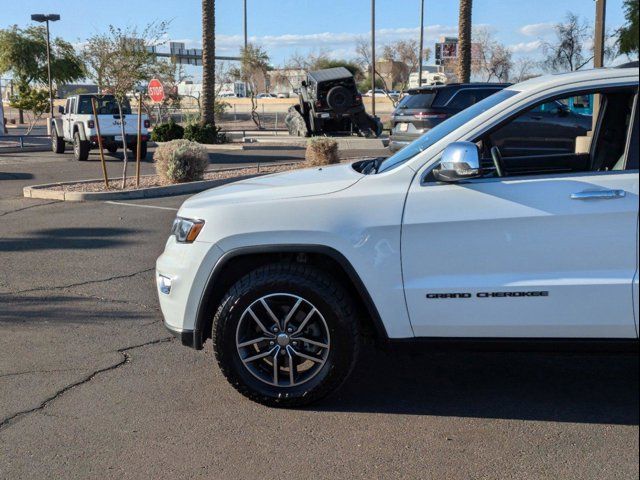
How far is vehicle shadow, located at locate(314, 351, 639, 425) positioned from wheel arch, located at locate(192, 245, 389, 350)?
31 cm

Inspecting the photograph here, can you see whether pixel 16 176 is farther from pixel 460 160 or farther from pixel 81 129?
pixel 460 160

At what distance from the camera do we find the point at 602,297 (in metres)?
4.14

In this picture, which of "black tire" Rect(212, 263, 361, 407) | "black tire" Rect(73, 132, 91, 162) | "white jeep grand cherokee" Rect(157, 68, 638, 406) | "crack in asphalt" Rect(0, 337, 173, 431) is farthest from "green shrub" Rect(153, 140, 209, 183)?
"black tire" Rect(212, 263, 361, 407)

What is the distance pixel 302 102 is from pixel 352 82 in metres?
2.53

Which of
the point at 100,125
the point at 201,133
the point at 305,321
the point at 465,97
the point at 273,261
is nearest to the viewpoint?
the point at 305,321

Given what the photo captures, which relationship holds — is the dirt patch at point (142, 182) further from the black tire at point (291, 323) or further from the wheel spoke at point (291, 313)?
the wheel spoke at point (291, 313)

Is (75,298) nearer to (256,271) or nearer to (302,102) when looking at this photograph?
(256,271)

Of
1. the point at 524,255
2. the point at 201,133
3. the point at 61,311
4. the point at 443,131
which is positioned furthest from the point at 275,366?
the point at 201,133

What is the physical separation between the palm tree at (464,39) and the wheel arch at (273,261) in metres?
24.1

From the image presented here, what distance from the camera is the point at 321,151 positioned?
18641mm

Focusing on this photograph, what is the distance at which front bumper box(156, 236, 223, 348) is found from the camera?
4684mm

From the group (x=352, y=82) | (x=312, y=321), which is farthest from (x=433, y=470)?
(x=352, y=82)

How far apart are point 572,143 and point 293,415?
2.50m

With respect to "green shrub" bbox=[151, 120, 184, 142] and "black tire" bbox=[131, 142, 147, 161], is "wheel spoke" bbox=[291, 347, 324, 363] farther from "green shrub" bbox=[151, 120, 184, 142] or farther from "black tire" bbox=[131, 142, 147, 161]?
"green shrub" bbox=[151, 120, 184, 142]
